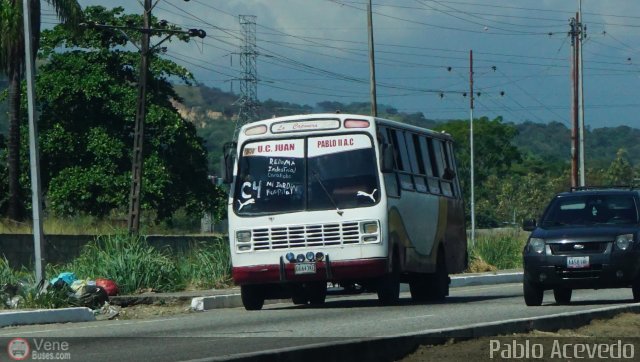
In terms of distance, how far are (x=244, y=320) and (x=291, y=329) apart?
2.53 meters

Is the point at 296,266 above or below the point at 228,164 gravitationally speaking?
below

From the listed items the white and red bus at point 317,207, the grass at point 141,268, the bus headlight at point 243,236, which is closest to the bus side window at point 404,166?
the white and red bus at point 317,207

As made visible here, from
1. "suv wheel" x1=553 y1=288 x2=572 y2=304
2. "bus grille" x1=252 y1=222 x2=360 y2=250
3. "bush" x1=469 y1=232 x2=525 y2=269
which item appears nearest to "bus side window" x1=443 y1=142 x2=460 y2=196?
"suv wheel" x1=553 y1=288 x2=572 y2=304

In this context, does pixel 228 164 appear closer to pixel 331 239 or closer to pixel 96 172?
pixel 331 239

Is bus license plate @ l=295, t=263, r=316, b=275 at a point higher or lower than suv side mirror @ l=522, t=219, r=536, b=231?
lower

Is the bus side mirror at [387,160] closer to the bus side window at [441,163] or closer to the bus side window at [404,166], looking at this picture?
the bus side window at [404,166]

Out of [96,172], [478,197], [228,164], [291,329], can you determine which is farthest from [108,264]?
[478,197]

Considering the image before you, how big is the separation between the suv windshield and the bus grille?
3.04 meters

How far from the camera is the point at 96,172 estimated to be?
2092 inches

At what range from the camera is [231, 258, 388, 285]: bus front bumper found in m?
20.3

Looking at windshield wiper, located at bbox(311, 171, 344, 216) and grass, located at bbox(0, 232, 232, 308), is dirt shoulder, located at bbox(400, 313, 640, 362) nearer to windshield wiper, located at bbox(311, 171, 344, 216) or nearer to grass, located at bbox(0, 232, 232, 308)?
windshield wiper, located at bbox(311, 171, 344, 216)

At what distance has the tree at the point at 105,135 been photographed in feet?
175

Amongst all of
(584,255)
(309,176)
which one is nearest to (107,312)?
(309,176)

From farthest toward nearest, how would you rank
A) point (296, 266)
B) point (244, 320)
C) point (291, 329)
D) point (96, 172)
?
point (96, 172) → point (296, 266) → point (244, 320) → point (291, 329)
